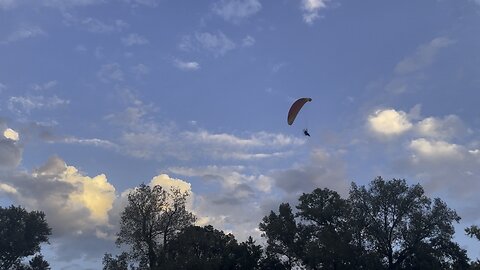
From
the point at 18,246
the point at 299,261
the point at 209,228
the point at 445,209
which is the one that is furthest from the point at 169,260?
the point at 18,246

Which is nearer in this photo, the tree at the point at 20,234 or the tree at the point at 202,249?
the tree at the point at 202,249

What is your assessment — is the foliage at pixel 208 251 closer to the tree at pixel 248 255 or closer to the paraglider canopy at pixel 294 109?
the tree at pixel 248 255

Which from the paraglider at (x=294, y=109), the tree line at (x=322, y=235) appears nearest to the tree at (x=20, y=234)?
the tree line at (x=322, y=235)

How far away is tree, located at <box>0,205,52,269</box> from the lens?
90.6 metres

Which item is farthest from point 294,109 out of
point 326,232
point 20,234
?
point 20,234

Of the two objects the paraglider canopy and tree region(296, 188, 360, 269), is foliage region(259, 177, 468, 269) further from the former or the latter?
the paraglider canopy

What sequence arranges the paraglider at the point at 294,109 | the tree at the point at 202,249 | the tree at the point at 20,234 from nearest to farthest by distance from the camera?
the paraglider at the point at 294,109 < the tree at the point at 202,249 < the tree at the point at 20,234

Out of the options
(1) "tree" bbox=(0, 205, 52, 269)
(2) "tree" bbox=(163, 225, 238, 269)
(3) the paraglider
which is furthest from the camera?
(1) "tree" bbox=(0, 205, 52, 269)

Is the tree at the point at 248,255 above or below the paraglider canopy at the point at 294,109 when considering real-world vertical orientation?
below

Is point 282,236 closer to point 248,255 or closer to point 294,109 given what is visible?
point 248,255

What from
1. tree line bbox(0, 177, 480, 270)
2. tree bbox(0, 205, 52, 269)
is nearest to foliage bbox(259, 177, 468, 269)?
tree line bbox(0, 177, 480, 270)

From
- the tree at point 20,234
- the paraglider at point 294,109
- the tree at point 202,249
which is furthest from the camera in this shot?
the tree at point 20,234

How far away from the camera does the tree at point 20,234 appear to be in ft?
297

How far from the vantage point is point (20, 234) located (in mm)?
91625
